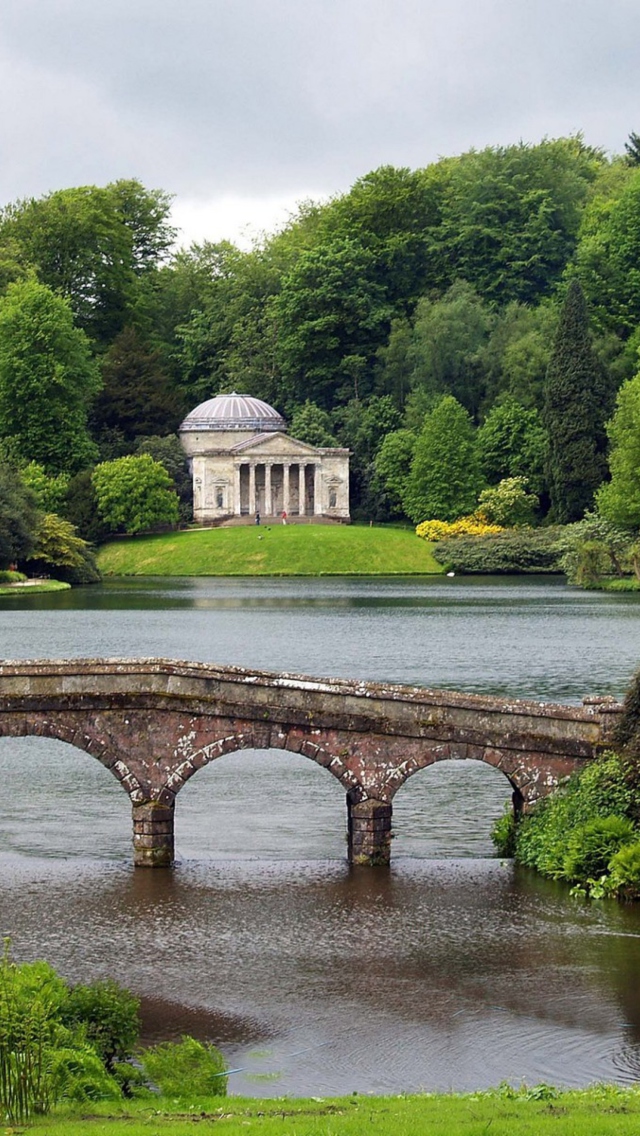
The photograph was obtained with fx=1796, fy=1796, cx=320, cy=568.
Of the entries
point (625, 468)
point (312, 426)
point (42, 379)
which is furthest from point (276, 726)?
point (312, 426)

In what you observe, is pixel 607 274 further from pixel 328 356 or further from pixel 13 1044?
pixel 13 1044

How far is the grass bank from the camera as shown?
117 meters

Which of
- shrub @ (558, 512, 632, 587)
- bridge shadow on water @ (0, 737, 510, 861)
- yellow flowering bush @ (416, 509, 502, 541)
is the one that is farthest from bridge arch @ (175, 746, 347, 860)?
yellow flowering bush @ (416, 509, 502, 541)

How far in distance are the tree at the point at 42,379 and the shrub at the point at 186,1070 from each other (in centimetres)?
12806

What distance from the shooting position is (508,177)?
163m

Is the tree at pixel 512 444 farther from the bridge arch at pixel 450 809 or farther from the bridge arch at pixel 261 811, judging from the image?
the bridge arch at pixel 450 809

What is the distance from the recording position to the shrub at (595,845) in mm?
29961

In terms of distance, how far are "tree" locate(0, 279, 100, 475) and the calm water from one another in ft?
325

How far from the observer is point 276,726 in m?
31.6

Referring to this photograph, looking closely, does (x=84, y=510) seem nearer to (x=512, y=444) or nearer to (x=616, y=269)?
(x=512, y=444)

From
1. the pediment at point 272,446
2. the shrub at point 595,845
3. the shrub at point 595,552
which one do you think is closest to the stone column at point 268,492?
the pediment at point 272,446

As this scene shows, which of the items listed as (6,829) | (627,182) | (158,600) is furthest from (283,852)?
(627,182)

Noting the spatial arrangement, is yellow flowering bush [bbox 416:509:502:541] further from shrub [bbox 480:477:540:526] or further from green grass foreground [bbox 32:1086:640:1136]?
green grass foreground [bbox 32:1086:640:1136]

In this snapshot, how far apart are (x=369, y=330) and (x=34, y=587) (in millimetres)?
54330
